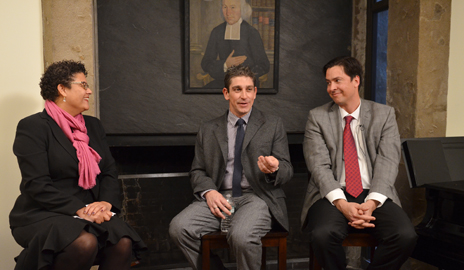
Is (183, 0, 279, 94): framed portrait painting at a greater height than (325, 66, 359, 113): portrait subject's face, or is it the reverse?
(183, 0, 279, 94): framed portrait painting

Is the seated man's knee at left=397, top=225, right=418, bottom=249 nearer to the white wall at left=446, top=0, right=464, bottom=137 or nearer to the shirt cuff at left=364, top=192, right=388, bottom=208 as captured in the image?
the shirt cuff at left=364, top=192, right=388, bottom=208

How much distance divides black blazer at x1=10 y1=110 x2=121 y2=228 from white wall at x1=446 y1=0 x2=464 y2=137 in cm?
271

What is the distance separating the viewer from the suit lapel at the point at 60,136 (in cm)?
234

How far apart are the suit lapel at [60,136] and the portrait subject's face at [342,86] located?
1762 millimetres

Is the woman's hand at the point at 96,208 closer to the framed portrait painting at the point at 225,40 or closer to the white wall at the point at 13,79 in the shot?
the white wall at the point at 13,79

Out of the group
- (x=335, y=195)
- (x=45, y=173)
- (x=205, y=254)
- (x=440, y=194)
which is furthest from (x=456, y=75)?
(x=45, y=173)

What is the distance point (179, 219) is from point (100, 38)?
1.90 meters

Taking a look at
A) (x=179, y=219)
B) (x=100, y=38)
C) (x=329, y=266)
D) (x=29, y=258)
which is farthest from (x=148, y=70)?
(x=329, y=266)

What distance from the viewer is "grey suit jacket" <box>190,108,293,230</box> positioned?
8.61ft

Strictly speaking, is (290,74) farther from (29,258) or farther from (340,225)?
(29,258)

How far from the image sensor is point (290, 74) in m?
3.84

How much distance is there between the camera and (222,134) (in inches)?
109

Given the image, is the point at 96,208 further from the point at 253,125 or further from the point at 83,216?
the point at 253,125

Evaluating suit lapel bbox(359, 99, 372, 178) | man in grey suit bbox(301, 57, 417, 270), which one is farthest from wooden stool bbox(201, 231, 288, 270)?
suit lapel bbox(359, 99, 372, 178)
